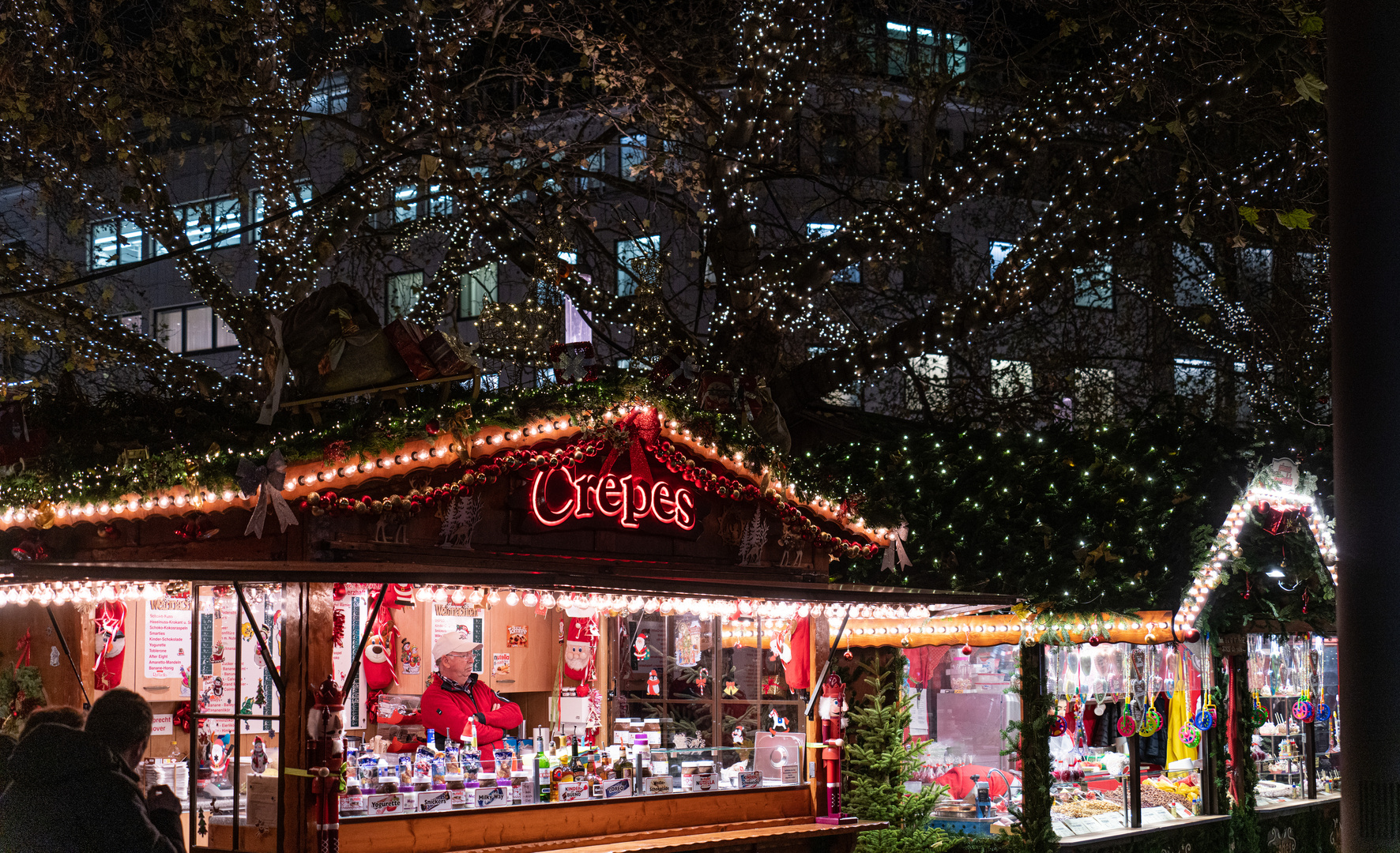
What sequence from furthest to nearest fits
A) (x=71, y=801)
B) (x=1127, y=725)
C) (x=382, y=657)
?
1. (x=1127, y=725)
2. (x=382, y=657)
3. (x=71, y=801)

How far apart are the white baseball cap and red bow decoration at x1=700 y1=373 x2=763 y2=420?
2698 mm

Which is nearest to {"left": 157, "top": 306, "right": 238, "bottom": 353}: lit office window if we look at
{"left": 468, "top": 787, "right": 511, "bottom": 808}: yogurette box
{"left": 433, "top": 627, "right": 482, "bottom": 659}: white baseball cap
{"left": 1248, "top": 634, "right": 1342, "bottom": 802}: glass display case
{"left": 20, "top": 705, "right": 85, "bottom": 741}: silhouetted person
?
{"left": 433, "top": 627, "right": 482, "bottom": 659}: white baseball cap

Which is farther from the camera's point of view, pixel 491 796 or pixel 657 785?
pixel 657 785

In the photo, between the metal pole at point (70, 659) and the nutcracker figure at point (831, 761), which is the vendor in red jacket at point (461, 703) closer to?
the metal pole at point (70, 659)

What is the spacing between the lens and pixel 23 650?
11.2 meters

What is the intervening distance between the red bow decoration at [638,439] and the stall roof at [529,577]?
2.23ft

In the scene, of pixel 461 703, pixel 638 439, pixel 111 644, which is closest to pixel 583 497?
pixel 638 439

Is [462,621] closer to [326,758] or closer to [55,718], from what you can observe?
[326,758]

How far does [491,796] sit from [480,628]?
2427 millimetres

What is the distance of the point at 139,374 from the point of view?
88.0ft

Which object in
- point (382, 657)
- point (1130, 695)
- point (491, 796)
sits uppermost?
point (382, 657)

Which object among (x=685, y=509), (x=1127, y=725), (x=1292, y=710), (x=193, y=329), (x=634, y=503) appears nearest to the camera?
(x=634, y=503)

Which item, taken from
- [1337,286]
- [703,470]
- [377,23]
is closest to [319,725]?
[703,470]

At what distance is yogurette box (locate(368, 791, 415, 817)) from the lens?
9102 millimetres
